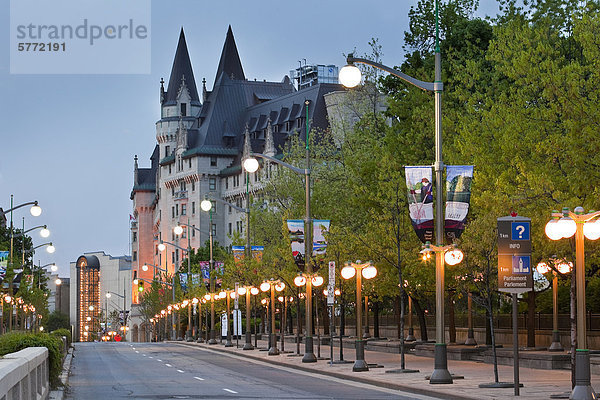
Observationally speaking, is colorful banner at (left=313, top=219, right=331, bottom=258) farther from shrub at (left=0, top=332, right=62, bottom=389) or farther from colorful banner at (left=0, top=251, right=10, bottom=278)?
shrub at (left=0, top=332, right=62, bottom=389)

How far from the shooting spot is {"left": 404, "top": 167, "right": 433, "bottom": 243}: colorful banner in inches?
1071

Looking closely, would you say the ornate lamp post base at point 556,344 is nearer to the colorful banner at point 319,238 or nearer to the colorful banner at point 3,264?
the colorful banner at point 319,238

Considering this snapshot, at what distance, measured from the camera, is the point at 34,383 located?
61.0 feet

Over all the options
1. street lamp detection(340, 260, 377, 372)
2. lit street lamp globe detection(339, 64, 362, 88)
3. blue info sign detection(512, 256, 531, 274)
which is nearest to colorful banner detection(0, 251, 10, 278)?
street lamp detection(340, 260, 377, 372)

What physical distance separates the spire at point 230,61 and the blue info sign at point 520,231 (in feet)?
508

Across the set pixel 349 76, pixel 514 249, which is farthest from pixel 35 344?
pixel 514 249

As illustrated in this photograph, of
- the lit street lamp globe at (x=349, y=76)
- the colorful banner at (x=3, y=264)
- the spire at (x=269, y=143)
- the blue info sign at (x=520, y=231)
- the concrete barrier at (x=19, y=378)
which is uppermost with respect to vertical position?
the spire at (x=269, y=143)

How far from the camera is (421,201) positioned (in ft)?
89.3

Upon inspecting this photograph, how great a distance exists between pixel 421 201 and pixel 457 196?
3.22 ft

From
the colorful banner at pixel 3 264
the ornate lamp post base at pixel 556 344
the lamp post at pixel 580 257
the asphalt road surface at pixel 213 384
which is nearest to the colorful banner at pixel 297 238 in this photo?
the asphalt road surface at pixel 213 384

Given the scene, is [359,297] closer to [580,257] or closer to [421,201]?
[421,201]

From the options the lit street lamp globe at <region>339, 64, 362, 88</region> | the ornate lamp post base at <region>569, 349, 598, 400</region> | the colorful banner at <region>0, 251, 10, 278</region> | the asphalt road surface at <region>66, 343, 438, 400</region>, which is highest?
the lit street lamp globe at <region>339, 64, 362, 88</region>

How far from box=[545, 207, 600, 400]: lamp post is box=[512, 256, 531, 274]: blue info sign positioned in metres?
2.51

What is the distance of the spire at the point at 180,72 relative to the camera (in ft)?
592
